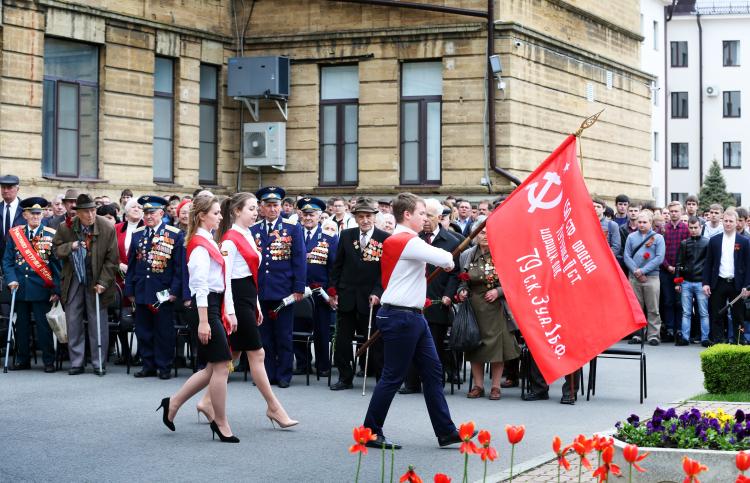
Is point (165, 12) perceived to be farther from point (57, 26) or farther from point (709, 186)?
point (709, 186)

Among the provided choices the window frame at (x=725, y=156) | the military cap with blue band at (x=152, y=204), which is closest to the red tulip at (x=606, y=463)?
the military cap with blue band at (x=152, y=204)

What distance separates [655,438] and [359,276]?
6698 millimetres

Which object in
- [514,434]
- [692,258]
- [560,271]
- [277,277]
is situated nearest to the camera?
[514,434]

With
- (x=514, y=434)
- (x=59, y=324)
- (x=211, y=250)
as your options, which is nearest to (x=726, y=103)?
(x=59, y=324)

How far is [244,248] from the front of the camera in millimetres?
11242

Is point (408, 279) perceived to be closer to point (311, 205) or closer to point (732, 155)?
point (311, 205)

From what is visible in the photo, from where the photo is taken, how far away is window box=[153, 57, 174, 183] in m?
26.3

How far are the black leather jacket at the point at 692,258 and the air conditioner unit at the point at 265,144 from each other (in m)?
10.3

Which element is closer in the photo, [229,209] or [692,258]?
[229,209]

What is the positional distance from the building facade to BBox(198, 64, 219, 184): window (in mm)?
35

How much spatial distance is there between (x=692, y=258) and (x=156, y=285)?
9177 millimetres

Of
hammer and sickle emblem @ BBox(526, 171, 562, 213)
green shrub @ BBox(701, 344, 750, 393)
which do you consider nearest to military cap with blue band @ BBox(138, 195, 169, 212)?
hammer and sickle emblem @ BBox(526, 171, 562, 213)

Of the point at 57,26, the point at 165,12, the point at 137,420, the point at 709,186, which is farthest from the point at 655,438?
the point at 709,186

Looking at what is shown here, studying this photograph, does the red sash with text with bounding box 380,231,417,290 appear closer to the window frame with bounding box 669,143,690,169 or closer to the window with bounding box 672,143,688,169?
the window frame with bounding box 669,143,690,169
